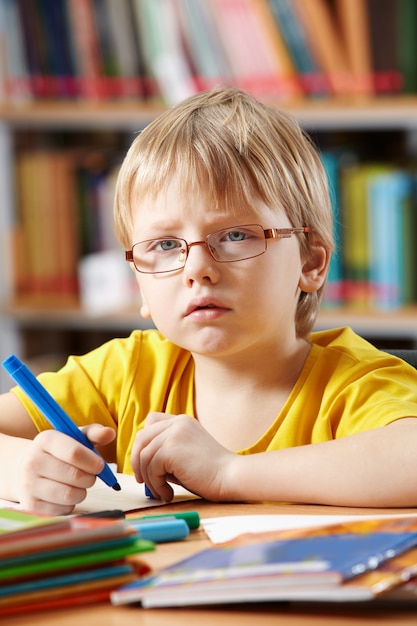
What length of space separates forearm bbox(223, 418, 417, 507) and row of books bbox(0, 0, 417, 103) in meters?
1.65

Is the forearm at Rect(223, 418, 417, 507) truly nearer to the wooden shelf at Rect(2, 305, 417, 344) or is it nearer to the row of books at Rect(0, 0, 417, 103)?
the wooden shelf at Rect(2, 305, 417, 344)

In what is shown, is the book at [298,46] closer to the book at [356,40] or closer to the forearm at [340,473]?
the book at [356,40]

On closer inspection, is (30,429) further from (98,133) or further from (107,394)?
(98,133)

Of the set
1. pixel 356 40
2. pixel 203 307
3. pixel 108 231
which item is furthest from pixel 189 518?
pixel 108 231

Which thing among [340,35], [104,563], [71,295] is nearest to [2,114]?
[71,295]

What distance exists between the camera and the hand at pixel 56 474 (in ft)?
2.97

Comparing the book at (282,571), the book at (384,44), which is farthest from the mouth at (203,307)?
the book at (384,44)

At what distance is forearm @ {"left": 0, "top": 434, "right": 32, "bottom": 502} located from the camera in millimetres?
957

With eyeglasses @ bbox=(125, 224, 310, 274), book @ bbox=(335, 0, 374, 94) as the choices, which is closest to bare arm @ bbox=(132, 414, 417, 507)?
eyeglasses @ bbox=(125, 224, 310, 274)

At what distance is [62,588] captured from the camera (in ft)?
2.19

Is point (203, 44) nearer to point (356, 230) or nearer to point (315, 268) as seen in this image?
point (356, 230)

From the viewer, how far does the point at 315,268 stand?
4.09ft

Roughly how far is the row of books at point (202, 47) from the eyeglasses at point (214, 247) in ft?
4.60

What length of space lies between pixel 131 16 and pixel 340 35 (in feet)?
1.82
